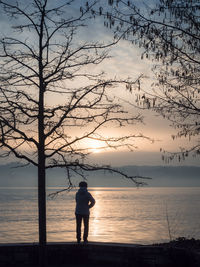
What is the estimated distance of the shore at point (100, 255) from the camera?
32.1ft

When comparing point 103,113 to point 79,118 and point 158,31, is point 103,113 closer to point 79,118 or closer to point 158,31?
point 79,118

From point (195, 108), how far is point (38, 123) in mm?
3956

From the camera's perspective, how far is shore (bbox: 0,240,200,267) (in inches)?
385

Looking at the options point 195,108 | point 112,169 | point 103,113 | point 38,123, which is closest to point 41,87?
point 38,123

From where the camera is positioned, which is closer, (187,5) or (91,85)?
(187,5)

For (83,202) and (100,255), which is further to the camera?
(83,202)

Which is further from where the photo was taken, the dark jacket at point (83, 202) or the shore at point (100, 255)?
the dark jacket at point (83, 202)

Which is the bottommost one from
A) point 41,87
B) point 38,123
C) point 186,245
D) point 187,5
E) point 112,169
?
point 186,245

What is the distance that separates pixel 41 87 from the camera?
10.0 meters

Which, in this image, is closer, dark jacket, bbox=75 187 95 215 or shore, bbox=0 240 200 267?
shore, bbox=0 240 200 267

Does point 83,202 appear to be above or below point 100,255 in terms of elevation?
above

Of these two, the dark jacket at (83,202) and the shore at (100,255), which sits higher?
the dark jacket at (83,202)

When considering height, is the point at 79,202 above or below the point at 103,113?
below

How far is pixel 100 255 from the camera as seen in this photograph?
1055 centimetres
